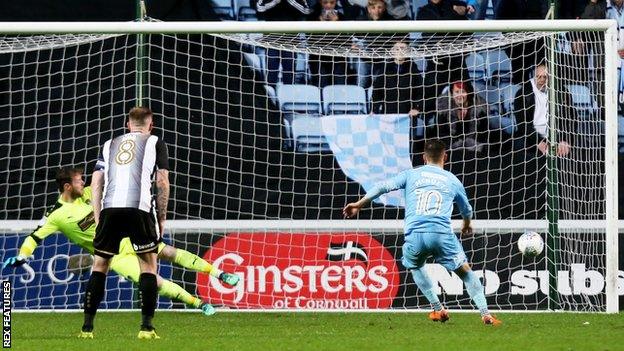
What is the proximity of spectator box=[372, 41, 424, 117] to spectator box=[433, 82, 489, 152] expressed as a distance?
0.92 feet

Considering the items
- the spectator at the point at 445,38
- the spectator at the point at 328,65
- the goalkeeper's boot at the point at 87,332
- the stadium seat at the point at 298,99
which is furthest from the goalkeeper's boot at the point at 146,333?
the spectator at the point at 445,38

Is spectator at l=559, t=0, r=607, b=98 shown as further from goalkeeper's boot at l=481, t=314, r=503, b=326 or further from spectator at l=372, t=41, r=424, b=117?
goalkeeper's boot at l=481, t=314, r=503, b=326

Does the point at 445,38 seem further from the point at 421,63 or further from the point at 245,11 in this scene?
the point at 245,11

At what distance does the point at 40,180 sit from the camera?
15.7 m

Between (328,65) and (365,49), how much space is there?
45 centimetres

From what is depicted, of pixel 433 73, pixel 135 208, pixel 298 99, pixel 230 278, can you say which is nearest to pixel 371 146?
pixel 298 99

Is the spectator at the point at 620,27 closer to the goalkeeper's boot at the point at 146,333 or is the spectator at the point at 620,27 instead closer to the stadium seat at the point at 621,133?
the stadium seat at the point at 621,133

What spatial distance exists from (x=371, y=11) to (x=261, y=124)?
68.4 inches

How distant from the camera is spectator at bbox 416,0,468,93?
15758 millimetres

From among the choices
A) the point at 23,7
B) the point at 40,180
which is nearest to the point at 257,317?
the point at 40,180

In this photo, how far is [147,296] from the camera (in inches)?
419

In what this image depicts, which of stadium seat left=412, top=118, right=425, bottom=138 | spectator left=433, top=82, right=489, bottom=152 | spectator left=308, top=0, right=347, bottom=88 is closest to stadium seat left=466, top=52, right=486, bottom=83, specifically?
spectator left=433, top=82, right=489, bottom=152

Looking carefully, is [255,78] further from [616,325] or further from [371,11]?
[616,325]

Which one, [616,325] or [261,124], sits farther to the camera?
[261,124]
